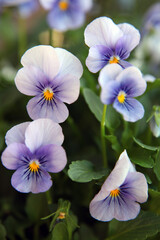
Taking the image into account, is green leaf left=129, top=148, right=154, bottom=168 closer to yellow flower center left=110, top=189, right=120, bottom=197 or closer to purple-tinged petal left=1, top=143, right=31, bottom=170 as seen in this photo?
yellow flower center left=110, top=189, right=120, bottom=197

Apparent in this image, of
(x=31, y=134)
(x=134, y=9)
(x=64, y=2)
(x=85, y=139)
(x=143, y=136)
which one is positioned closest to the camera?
(x=31, y=134)

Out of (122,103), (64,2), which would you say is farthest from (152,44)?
(122,103)

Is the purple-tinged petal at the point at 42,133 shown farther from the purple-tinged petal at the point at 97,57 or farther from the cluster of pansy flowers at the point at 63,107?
the purple-tinged petal at the point at 97,57

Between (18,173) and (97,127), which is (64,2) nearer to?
(97,127)

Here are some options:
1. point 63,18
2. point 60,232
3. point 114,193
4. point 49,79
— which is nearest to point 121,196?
point 114,193

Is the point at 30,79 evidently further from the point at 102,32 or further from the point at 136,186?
the point at 136,186
